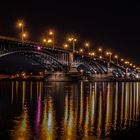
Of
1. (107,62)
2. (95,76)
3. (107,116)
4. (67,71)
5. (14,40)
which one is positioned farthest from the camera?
(107,62)

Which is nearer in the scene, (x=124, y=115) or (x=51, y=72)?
(x=124, y=115)

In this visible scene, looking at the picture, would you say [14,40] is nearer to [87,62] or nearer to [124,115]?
[124,115]

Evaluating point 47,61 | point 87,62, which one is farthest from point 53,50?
point 87,62

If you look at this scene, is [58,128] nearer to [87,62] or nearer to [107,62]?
[87,62]

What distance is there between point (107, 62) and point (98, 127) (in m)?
172

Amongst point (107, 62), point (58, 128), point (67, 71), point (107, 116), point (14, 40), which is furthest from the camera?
point (107, 62)

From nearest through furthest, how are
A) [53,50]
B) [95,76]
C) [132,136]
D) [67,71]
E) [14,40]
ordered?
[132,136]
[14,40]
[53,50]
[67,71]
[95,76]

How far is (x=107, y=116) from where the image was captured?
34375 millimetres

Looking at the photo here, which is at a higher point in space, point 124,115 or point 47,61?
point 47,61

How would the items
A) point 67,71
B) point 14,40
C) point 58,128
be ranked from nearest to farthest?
1. point 58,128
2. point 14,40
3. point 67,71

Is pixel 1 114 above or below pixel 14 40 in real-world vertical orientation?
below

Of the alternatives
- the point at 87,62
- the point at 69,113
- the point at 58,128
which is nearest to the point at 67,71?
the point at 87,62

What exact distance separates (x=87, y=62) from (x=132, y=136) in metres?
138

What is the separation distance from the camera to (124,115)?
116 feet
